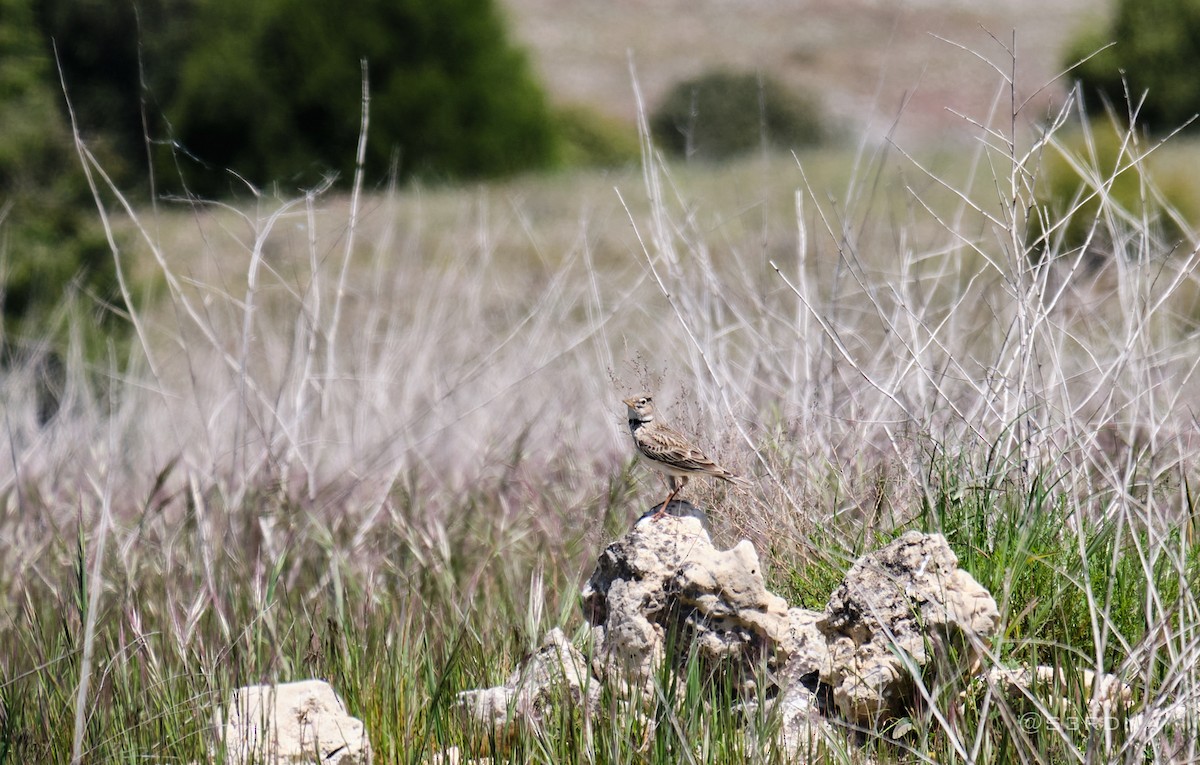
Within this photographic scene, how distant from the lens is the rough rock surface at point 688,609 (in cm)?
221

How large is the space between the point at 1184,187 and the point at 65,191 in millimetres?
9731

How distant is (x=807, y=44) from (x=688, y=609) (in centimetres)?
5041

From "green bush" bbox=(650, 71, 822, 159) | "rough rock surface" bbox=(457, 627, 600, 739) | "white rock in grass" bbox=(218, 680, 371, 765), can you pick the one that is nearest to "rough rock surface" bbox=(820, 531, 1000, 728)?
"rough rock surface" bbox=(457, 627, 600, 739)

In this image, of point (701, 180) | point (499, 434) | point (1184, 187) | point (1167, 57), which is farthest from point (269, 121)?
point (1167, 57)

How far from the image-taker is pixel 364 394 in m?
4.13

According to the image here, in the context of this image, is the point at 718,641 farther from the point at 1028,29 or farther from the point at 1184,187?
the point at 1028,29

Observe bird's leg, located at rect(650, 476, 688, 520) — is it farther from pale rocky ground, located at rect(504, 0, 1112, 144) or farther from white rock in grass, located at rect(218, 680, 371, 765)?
pale rocky ground, located at rect(504, 0, 1112, 144)

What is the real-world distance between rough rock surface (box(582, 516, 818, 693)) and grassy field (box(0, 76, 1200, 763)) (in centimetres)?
13

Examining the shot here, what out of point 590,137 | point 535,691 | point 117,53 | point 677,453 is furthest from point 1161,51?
point 535,691

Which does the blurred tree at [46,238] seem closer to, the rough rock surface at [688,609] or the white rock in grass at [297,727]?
the white rock in grass at [297,727]

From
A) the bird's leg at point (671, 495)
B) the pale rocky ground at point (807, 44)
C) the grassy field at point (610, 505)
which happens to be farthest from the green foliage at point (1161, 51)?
the bird's leg at point (671, 495)

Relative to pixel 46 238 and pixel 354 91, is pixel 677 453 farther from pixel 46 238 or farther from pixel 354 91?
pixel 354 91

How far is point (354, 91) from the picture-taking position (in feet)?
64.0

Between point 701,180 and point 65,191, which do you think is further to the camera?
point 701,180
